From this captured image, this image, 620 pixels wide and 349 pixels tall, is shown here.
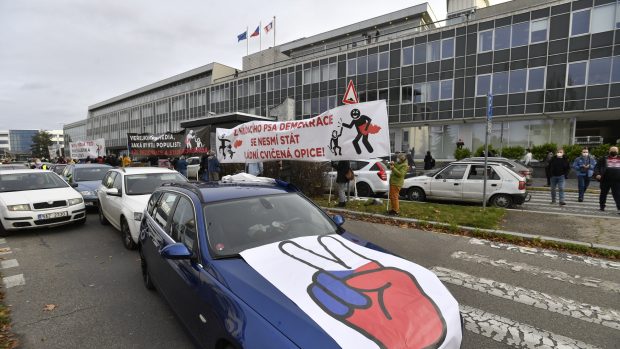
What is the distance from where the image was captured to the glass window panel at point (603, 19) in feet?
75.7

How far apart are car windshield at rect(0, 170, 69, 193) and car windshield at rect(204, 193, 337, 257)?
7.68 metres

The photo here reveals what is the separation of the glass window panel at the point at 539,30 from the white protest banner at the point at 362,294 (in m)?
30.8

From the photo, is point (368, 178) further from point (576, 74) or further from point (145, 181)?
point (576, 74)

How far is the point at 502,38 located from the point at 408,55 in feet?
26.0

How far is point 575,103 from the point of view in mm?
24469

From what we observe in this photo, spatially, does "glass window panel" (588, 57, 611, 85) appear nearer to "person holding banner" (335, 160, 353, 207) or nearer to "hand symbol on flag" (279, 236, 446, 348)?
"person holding banner" (335, 160, 353, 207)

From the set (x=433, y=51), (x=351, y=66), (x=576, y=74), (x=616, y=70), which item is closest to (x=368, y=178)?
(x=576, y=74)

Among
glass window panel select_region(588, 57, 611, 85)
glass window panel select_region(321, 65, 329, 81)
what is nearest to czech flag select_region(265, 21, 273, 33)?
glass window panel select_region(321, 65, 329, 81)

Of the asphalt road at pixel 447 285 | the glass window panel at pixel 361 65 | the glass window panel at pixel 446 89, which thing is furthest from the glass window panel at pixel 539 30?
the asphalt road at pixel 447 285

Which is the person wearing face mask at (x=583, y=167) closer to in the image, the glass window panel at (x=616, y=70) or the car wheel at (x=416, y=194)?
the car wheel at (x=416, y=194)

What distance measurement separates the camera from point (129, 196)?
6781mm

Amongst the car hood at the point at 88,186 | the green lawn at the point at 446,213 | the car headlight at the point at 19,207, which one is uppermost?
the car hood at the point at 88,186

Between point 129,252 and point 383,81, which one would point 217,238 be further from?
point 383,81

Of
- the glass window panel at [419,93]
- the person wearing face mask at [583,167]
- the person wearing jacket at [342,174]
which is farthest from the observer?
the glass window panel at [419,93]
